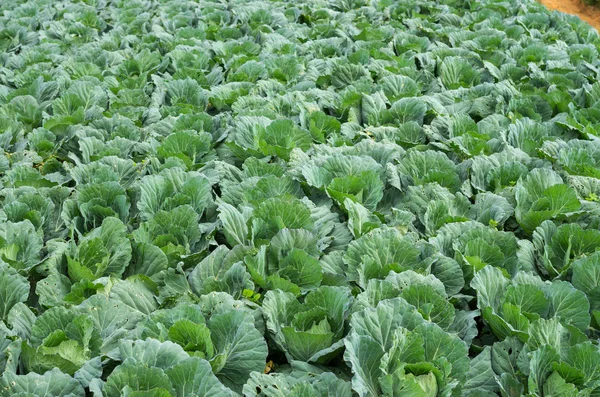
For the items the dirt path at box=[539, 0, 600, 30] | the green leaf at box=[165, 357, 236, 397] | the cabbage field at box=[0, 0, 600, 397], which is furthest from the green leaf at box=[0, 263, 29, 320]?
the dirt path at box=[539, 0, 600, 30]

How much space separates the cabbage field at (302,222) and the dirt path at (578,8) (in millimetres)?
7327

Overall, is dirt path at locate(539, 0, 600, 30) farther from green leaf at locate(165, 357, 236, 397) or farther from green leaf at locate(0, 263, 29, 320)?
green leaf at locate(165, 357, 236, 397)

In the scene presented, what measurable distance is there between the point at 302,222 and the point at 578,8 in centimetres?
1213

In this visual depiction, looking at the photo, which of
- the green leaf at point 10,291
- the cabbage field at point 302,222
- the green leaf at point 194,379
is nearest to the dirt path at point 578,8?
the cabbage field at point 302,222

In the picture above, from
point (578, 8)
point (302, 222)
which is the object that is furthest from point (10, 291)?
point (578, 8)

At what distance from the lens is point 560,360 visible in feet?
7.78

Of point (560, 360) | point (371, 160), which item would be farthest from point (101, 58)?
point (560, 360)

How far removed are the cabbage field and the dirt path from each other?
7.33m

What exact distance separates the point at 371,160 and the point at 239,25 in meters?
4.13

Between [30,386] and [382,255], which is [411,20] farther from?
[30,386]

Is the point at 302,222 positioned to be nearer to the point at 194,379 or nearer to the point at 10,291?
the point at 194,379

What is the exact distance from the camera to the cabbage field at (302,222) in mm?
2449

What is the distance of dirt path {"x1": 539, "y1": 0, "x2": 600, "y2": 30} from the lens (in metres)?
12.6

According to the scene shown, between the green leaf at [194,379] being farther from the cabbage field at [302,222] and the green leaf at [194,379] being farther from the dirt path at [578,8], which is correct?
the dirt path at [578,8]
